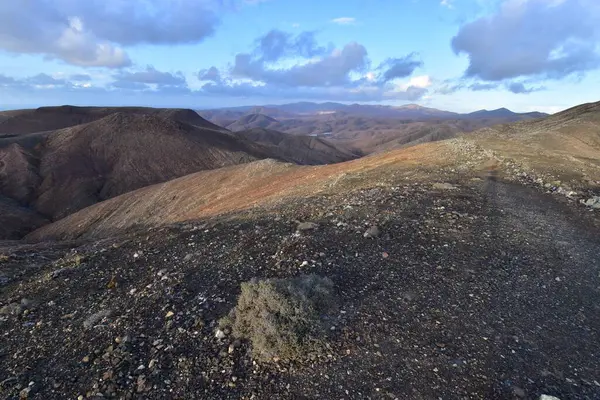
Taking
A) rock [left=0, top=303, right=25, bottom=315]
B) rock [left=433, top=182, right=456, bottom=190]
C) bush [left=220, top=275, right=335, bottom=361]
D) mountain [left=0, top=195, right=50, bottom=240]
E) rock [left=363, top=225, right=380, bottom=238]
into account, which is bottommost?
mountain [left=0, top=195, right=50, bottom=240]

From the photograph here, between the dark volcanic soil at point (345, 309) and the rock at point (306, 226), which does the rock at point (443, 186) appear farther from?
the rock at point (306, 226)

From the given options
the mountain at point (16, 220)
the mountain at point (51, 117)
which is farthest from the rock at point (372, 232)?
the mountain at point (51, 117)

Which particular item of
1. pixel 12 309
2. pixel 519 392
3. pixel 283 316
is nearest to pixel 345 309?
pixel 283 316

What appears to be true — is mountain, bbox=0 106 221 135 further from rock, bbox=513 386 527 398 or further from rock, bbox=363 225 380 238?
rock, bbox=513 386 527 398

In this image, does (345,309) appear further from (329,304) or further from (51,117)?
(51,117)

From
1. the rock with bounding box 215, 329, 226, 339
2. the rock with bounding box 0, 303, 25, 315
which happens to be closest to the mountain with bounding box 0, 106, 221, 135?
the rock with bounding box 0, 303, 25, 315
